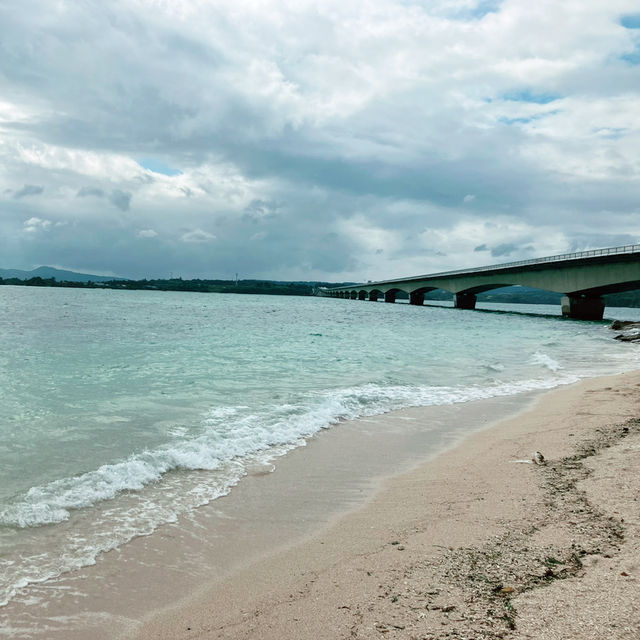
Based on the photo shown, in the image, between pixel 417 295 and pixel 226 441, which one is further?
pixel 417 295

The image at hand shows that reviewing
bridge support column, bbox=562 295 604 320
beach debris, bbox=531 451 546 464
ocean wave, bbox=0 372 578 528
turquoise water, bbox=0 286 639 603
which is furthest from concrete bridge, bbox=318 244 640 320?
beach debris, bbox=531 451 546 464

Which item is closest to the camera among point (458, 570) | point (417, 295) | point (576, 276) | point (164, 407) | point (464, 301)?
point (458, 570)

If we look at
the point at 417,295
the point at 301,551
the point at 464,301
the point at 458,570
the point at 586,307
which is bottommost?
the point at 301,551

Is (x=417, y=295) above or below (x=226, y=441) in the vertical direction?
above

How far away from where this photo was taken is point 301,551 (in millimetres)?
4820

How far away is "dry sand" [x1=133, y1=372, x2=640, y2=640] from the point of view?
3.30 metres

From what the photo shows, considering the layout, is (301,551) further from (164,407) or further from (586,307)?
(586,307)

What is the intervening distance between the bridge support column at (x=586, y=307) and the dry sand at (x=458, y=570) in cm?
6152

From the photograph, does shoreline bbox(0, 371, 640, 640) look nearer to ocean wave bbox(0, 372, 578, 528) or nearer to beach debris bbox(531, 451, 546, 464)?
beach debris bbox(531, 451, 546, 464)

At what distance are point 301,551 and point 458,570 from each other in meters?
1.56

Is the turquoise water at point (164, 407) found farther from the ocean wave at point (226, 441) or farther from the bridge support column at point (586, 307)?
the bridge support column at point (586, 307)

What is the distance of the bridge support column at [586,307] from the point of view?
6088cm

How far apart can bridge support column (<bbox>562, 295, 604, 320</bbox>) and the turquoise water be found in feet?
122

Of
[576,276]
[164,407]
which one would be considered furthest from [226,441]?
[576,276]
